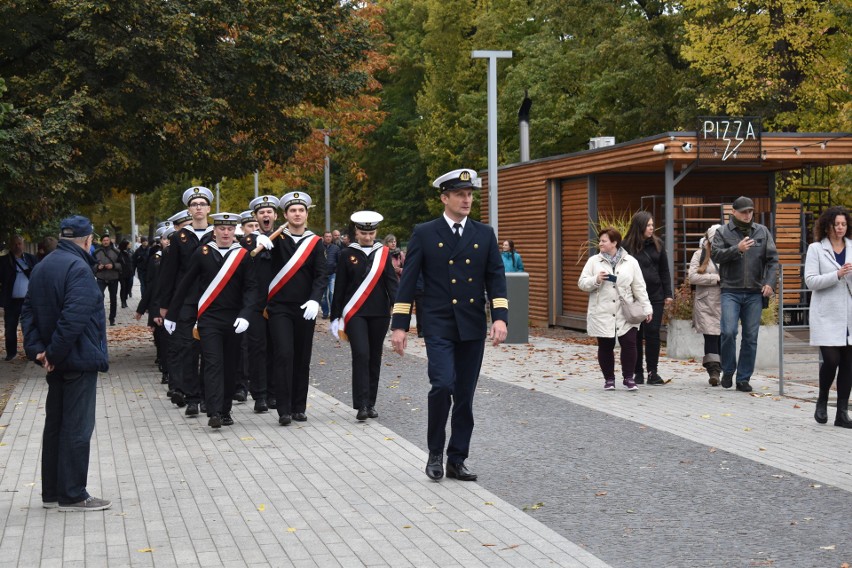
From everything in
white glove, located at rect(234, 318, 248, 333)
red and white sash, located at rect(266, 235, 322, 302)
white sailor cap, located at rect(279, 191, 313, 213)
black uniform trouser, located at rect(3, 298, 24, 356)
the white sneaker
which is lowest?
the white sneaker

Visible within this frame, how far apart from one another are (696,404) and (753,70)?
21.4 metres

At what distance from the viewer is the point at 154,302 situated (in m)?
14.2

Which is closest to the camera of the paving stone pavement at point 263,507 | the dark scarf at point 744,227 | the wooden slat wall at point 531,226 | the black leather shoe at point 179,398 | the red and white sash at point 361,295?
the paving stone pavement at point 263,507

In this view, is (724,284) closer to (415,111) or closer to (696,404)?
(696,404)

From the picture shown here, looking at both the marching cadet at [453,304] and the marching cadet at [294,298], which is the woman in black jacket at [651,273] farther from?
the marching cadet at [453,304]

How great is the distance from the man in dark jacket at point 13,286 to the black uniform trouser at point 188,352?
320 inches

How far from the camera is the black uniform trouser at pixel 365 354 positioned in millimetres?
11719

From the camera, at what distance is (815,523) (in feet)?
23.7

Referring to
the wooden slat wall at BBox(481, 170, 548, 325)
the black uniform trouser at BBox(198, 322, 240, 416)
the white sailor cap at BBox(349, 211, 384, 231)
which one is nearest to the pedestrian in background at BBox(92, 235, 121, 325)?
the wooden slat wall at BBox(481, 170, 548, 325)

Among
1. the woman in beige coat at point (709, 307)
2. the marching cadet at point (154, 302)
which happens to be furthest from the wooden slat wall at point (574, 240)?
the marching cadet at point (154, 302)

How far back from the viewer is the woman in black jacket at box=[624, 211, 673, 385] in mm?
14422

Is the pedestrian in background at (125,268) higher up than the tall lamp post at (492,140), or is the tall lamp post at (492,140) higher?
the tall lamp post at (492,140)

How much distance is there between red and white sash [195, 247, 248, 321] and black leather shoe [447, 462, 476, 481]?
3.50 metres

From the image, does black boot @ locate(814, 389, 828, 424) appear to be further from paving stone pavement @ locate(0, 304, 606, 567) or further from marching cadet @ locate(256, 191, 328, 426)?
marching cadet @ locate(256, 191, 328, 426)
